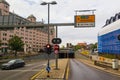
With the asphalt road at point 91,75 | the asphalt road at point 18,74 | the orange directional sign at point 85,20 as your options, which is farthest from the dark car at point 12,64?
the asphalt road at point 91,75

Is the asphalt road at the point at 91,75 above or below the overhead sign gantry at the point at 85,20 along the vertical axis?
below

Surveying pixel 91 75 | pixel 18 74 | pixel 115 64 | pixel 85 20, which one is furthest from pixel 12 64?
pixel 91 75

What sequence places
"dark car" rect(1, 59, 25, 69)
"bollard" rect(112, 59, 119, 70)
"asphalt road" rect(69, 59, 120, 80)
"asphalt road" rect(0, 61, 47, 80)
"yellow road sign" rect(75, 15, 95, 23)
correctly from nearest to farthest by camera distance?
1. "asphalt road" rect(69, 59, 120, 80)
2. "asphalt road" rect(0, 61, 47, 80)
3. "bollard" rect(112, 59, 119, 70)
4. "yellow road sign" rect(75, 15, 95, 23)
5. "dark car" rect(1, 59, 25, 69)

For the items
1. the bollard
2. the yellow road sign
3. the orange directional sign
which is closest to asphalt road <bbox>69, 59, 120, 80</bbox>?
the bollard

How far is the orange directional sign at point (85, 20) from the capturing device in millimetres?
37875

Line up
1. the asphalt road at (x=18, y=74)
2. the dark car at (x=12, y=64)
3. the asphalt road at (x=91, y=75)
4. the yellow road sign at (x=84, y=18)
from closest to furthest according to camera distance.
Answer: the asphalt road at (x=91, y=75) < the asphalt road at (x=18, y=74) < the yellow road sign at (x=84, y=18) < the dark car at (x=12, y=64)

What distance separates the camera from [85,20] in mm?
38625

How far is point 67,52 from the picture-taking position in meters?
126

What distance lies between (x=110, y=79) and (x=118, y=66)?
31.9 ft

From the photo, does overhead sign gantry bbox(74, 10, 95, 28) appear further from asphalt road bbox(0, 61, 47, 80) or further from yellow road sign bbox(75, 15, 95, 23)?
asphalt road bbox(0, 61, 47, 80)

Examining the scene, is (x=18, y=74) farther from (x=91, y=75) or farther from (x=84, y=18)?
(x=84, y=18)

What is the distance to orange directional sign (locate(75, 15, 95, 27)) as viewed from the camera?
37875mm

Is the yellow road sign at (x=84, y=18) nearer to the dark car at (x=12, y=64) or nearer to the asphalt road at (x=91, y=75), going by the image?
the asphalt road at (x=91, y=75)

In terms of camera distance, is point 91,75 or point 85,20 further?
point 85,20
